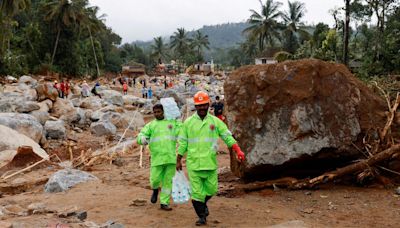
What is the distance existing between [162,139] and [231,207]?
1.22 metres

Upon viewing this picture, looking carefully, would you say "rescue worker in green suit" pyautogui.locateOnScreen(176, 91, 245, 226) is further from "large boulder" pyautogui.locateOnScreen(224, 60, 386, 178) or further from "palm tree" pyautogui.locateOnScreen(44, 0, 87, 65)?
"palm tree" pyautogui.locateOnScreen(44, 0, 87, 65)

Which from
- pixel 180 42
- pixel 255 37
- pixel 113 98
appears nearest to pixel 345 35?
pixel 113 98

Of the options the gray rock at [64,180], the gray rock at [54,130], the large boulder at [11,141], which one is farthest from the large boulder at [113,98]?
the gray rock at [64,180]

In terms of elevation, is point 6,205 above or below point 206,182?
below

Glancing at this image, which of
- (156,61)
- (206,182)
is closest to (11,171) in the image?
(206,182)

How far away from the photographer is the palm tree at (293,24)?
4644 cm

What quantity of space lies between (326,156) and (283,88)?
113cm

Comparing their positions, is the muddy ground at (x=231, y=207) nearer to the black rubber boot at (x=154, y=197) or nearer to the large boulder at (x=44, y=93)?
the black rubber boot at (x=154, y=197)

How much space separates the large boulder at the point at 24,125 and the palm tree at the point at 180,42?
71.9 metres

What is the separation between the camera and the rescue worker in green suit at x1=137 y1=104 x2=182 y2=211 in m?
5.87

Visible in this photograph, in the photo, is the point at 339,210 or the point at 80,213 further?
the point at 339,210

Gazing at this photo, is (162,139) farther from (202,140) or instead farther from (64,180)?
(64,180)

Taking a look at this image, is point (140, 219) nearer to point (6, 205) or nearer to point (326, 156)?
point (6, 205)

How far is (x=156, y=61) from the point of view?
296 feet
